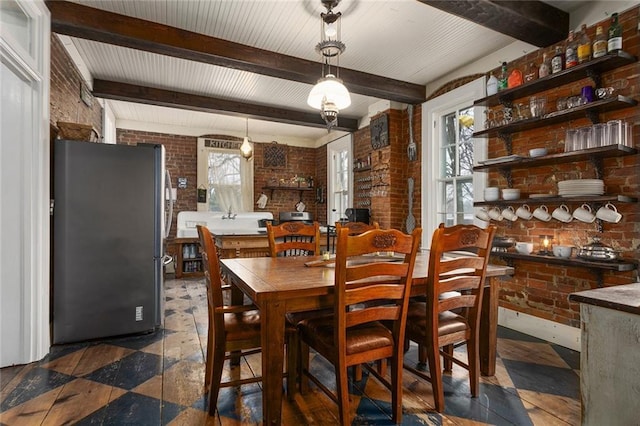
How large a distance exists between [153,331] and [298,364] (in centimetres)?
171

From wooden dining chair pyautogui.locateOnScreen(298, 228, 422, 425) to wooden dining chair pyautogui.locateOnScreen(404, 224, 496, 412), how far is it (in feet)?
0.57

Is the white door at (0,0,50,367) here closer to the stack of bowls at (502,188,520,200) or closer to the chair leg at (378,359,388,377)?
the chair leg at (378,359,388,377)

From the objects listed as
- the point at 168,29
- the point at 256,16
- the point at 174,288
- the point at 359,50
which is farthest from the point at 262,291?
the point at 174,288

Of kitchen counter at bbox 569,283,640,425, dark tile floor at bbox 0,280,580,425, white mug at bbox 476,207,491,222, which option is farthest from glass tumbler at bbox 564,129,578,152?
kitchen counter at bbox 569,283,640,425

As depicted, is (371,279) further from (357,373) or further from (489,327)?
(489,327)

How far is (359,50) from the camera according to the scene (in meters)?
3.53

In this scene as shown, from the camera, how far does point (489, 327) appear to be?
218 centimetres

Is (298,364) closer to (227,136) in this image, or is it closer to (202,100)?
(202,100)

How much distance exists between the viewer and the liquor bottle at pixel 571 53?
268 centimetres

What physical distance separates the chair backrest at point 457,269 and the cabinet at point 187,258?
15.3ft

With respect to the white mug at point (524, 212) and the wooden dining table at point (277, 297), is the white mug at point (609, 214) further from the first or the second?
the wooden dining table at point (277, 297)

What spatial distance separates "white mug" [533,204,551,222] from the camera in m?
2.96

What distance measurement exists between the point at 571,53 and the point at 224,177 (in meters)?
5.79

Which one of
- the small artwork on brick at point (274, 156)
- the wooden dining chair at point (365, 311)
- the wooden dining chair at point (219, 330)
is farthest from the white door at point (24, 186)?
the small artwork on brick at point (274, 156)
